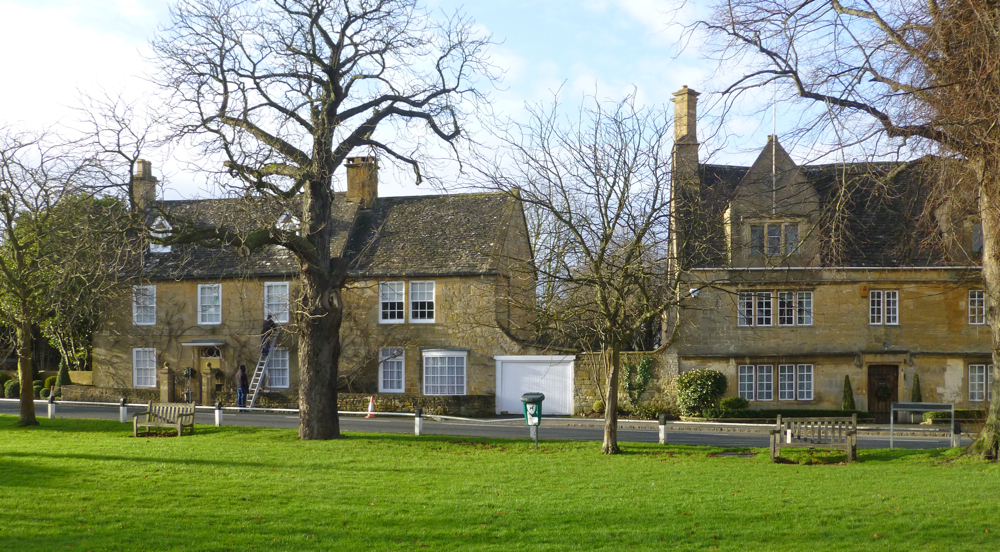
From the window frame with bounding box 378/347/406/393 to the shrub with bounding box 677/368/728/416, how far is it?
36.6 ft

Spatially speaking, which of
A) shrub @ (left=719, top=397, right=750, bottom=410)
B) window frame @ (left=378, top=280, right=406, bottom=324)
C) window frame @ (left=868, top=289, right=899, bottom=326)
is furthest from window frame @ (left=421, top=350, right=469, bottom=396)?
window frame @ (left=868, top=289, right=899, bottom=326)

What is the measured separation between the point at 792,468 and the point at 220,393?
25588 mm

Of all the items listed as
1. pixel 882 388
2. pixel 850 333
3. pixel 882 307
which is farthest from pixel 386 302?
pixel 882 388

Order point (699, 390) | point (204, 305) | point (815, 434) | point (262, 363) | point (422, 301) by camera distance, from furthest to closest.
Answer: point (204, 305) → point (262, 363) → point (422, 301) → point (699, 390) → point (815, 434)

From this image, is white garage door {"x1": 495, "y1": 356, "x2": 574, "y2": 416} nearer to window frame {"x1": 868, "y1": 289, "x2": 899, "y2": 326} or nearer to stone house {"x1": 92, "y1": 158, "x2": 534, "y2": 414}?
stone house {"x1": 92, "y1": 158, "x2": 534, "y2": 414}

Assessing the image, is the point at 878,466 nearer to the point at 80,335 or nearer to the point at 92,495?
the point at 92,495

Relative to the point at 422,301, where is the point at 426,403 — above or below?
below

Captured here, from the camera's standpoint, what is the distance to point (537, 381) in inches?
1313

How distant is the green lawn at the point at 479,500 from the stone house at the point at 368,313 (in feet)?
51.7

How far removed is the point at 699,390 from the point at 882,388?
7.02 m

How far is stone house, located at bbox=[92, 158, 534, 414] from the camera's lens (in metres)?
34.0

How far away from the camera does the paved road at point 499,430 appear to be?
22.7m

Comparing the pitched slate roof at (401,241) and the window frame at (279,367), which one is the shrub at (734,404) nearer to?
the pitched slate roof at (401,241)

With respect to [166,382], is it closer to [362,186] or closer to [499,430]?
[362,186]
